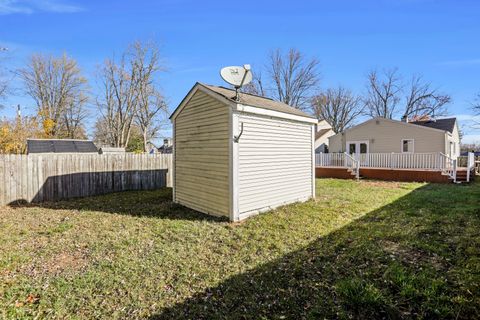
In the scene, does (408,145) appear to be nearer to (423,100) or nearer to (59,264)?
(59,264)

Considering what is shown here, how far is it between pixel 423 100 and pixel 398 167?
2688 cm

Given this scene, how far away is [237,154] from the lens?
5.91 metres

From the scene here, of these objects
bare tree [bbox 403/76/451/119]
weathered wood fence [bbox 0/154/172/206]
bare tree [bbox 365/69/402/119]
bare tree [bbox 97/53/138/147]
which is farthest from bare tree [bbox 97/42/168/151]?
bare tree [bbox 403/76/451/119]

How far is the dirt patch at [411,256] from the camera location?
3.51 m

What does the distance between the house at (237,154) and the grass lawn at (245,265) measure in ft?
1.94

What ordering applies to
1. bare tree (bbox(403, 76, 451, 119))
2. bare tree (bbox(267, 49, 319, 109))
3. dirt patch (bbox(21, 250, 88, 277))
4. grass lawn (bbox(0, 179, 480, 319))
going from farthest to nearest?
bare tree (bbox(403, 76, 451, 119)), bare tree (bbox(267, 49, 319, 109)), dirt patch (bbox(21, 250, 88, 277)), grass lawn (bbox(0, 179, 480, 319))

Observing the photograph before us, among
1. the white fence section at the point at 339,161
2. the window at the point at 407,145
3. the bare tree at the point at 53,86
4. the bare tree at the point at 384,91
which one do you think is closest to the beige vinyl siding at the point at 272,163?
the white fence section at the point at 339,161

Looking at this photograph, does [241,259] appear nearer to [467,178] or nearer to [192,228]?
[192,228]

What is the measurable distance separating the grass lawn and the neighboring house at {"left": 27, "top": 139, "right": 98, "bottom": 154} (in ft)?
41.2

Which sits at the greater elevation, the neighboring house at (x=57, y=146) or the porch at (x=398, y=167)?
the neighboring house at (x=57, y=146)

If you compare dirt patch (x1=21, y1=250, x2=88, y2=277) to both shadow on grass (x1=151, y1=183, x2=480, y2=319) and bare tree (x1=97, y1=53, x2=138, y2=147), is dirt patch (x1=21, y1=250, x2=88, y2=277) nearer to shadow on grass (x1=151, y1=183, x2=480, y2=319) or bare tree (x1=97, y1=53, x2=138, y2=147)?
shadow on grass (x1=151, y1=183, x2=480, y2=319)

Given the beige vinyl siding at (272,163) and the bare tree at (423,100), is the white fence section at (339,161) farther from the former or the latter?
the bare tree at (423,100)

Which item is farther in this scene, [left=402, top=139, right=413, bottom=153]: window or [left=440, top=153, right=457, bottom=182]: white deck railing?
[left=402, top=139, right=413, bottom=153]: window

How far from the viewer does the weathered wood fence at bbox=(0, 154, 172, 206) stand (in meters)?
8.13
